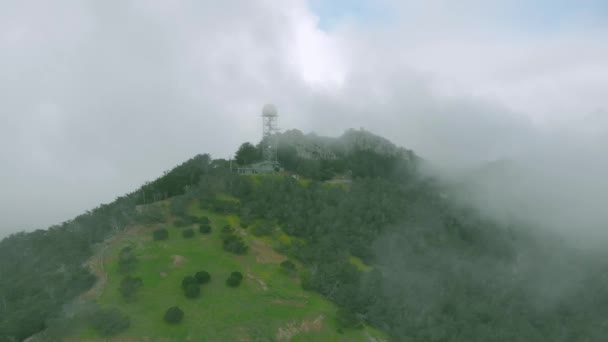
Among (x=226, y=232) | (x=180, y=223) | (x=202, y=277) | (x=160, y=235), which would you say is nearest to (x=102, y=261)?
(x=160, y=235)

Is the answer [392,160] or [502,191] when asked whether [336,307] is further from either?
[502,191]

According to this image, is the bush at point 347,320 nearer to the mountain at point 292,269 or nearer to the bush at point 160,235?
the mountain at point 292,269

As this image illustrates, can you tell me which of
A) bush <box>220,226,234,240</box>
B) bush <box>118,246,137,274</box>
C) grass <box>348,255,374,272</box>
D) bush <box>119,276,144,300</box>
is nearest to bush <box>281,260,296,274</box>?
bush <box>220,226,234,240</box>

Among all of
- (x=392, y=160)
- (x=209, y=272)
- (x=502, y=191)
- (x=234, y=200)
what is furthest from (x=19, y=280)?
(x=502, y=191)

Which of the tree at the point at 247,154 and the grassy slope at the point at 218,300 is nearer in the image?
the grassy slope at the point at 218,300

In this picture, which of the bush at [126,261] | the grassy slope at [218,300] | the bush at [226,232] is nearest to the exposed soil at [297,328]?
the grassy slope at [218,300]

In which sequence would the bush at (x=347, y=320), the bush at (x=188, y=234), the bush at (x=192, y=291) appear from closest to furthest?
the bush at (x=192, y=291) < the bush at (x=347, y=320) < the bush at (x=188, y=234)

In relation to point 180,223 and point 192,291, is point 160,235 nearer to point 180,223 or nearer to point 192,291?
point 180,223
